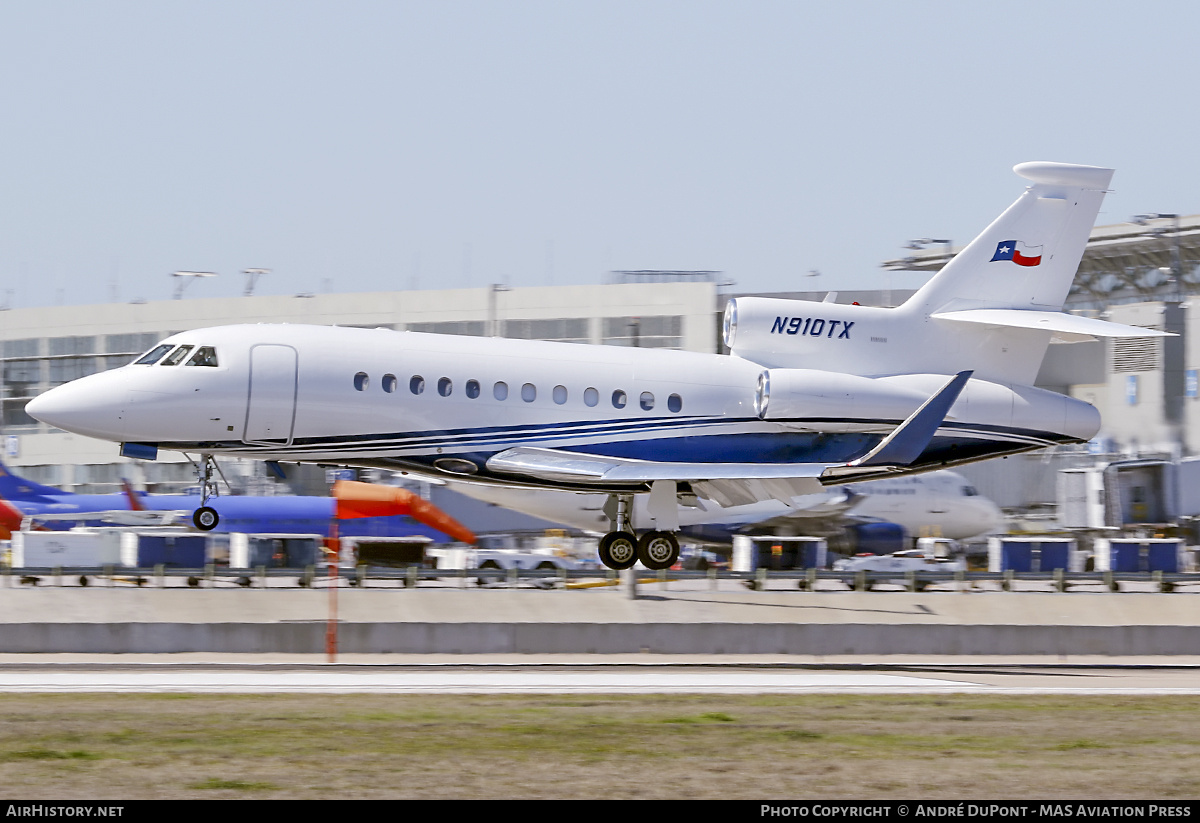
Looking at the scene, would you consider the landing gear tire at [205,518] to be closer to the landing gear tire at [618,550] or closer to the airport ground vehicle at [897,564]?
the landing gear tire at [618,550]

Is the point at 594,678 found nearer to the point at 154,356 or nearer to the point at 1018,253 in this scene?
the point at 154,356

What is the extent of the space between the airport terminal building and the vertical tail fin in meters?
30.2

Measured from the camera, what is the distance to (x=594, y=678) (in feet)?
93.0

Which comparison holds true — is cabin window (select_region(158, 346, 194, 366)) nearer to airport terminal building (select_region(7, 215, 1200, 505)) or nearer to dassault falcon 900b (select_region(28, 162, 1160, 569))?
dassault falcon 900b (select_region(28, 162, 1160, 569))

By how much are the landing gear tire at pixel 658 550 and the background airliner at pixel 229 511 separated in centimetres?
2537

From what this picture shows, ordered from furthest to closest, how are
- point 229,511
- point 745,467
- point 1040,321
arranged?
point 229,511 → point 1040,321 → point 745,467

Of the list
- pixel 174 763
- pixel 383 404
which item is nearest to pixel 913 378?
pixel 383 404

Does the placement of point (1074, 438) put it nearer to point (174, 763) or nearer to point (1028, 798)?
point (1028, 798)

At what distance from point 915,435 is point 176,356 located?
46.7 ft

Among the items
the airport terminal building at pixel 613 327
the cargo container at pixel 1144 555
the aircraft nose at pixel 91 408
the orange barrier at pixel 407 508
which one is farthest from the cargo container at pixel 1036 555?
the aircraft nose at pixel 91 408

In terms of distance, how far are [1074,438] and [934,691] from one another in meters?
8.17

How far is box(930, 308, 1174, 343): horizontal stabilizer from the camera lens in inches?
1203

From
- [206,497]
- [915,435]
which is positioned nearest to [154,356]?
[206,497]

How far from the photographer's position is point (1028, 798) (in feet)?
47.1
